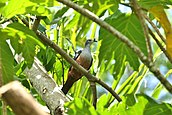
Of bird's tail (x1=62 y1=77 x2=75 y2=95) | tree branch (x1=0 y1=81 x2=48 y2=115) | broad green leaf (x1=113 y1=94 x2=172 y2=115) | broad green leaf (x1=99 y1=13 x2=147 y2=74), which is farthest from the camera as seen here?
bird's tail (x1=62 y1=77 x2=75 y2=95)

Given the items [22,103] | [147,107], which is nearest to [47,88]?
[147,107]

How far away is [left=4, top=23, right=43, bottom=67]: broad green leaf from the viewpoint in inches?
25.2

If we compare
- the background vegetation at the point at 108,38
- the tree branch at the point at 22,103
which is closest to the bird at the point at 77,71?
the background vegetation at the point at 108,38

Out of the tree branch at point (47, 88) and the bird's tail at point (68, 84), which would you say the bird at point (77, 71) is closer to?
the bird's tail at point (68, 84)

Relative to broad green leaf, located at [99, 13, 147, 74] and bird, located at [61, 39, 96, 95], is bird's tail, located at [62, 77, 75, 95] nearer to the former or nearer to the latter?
bird, located at [61, 39, 96, 95]

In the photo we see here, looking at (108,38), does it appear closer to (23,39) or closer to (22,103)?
(23,39)

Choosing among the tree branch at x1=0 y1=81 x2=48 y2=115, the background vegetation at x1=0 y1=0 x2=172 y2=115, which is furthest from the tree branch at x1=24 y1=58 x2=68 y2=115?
the tree branch at x1=0 y1=81 x2=48 y2=115

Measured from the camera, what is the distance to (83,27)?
2.44 ft

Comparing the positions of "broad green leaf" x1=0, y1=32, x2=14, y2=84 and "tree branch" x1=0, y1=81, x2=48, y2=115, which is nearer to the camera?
"tree branch" x1=0, y1=81, x2=48, y2=115

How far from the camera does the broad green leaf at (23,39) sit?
2.10 ft

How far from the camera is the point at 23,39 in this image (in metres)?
0.68

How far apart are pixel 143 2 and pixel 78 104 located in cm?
18

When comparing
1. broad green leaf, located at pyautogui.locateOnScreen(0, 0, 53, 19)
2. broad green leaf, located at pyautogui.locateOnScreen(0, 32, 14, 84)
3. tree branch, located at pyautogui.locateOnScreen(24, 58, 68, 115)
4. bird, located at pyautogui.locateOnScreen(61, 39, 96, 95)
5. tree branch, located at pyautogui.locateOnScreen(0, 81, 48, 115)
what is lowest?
bird, located at pyautogui.locateOnScreen(61, 39, 96, 95)

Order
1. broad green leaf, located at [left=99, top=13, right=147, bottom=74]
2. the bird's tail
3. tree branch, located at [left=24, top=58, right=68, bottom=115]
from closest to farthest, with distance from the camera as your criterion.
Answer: broad green leaf, located at [left=99, top=13, right=147, bottom=74]
tree branch, located at [left=24, top=58, right=68, bottom=115]
the bird's tail
